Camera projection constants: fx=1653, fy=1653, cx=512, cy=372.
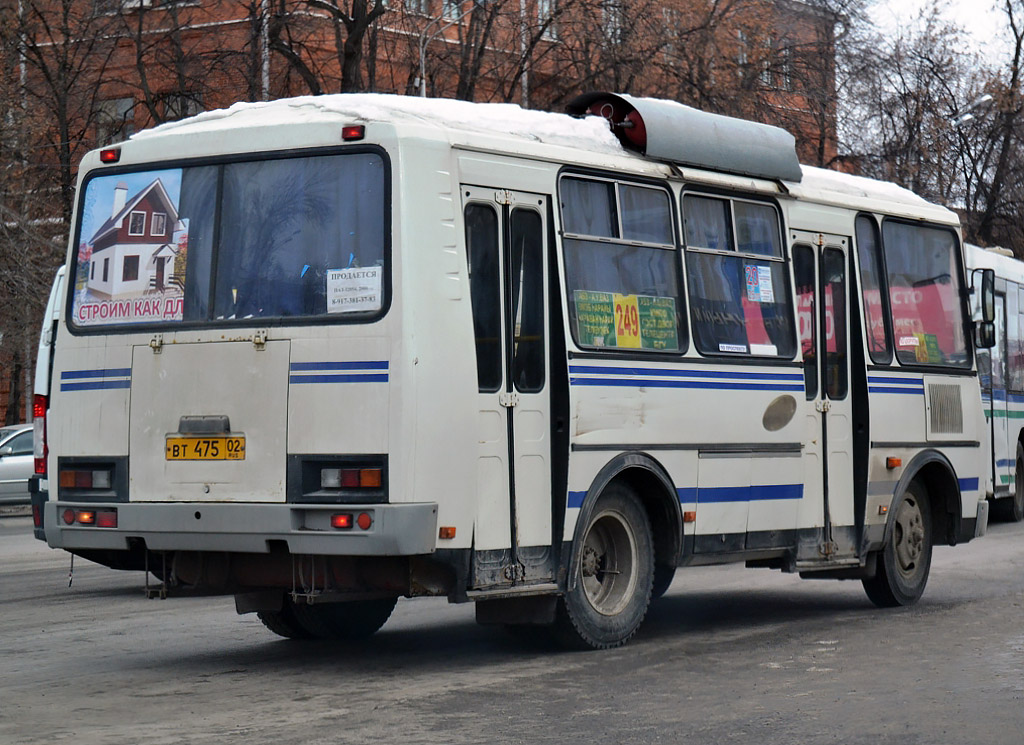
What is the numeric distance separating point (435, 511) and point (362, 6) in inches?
808

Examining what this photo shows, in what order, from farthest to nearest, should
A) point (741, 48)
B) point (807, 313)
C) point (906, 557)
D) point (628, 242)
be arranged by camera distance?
1. point (741, 48)
2. point (906, 557)
3. point (807, 313)
4. point (628, 242)

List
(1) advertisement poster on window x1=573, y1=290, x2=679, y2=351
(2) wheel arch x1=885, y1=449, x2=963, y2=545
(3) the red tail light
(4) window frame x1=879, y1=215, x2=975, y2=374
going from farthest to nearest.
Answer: (3) the red tail light → (2) wheel arch x1=885, y1=449, x2=963, y2=545 → (4) window frame x1=879, y1=215, x2=975, y2=374 → (1) advertisement poster on window x1=573, y1=290, x2=679, y2=351

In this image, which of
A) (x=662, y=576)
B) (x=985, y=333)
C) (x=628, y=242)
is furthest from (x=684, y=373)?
(x=985, y=333)

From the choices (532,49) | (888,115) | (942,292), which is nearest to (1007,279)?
(942,292)

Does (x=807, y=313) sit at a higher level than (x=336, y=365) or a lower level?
higher

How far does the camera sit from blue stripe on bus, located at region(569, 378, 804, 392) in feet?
30.4

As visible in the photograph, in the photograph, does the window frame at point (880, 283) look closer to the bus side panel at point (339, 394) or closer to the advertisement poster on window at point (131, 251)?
the bus side panel at point (339, 394)

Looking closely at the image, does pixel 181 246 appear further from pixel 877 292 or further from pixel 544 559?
pixel 877 292

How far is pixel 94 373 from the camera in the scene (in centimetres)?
899

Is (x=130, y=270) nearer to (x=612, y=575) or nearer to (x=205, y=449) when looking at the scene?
(x=205, y=449)

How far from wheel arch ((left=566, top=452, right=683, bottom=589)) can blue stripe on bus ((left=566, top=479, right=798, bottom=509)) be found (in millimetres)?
107

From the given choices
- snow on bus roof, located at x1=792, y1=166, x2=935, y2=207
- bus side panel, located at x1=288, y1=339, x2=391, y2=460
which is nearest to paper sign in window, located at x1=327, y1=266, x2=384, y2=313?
bus side panel, located at x1=288, y1=339, x2=391, y2=460

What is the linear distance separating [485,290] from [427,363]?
71 centimetres

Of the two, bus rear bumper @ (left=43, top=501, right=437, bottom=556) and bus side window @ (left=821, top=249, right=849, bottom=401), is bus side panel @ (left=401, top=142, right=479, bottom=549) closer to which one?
bus rear bumper @ (left=43, top=501, right=437, bottom=556)
